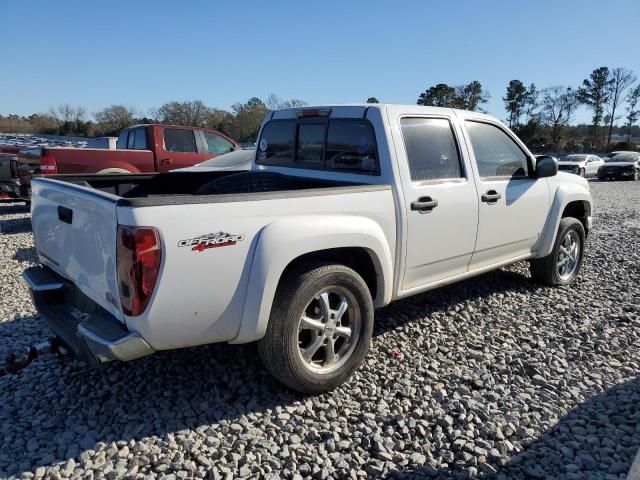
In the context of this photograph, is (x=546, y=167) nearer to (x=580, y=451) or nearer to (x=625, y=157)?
(x=580, y=451)

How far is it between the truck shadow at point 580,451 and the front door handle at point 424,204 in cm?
163

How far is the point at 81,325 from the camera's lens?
254 cm

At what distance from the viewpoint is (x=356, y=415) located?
294 cm

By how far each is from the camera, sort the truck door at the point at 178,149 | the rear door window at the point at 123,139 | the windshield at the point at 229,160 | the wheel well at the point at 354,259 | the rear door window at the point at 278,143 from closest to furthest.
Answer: the wheel well at the point at 354,259
the rear door window at the point at 278,143
the windshield at the point at 229,160
the truck door at the point at 178,149
the rear door window at the point at 123,139

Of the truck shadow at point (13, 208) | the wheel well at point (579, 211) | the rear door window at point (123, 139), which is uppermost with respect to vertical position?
the rear door window at point (123, 139)

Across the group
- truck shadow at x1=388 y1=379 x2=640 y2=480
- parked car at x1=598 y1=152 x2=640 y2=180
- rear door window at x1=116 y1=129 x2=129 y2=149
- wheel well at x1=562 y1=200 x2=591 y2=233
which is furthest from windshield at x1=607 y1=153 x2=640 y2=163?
truck shadow at x1=388 y1=379 x2=640 y2=480

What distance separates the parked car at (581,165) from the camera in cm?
2624

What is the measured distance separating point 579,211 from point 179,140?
791 cm

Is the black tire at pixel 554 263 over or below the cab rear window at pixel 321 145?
below

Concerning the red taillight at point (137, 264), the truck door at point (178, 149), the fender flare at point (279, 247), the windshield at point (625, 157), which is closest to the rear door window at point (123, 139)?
the truck door at point (178, 149)

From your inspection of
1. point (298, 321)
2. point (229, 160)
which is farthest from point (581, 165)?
point (298, 321)

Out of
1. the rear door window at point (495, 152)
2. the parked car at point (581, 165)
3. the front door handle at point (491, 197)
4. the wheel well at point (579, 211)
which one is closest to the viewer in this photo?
the front door handle at point (491, 197)

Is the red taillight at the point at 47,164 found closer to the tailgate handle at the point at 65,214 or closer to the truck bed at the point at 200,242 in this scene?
the truck bed at the point at 200,242

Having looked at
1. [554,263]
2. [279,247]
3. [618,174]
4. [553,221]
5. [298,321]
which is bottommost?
[554,263]
